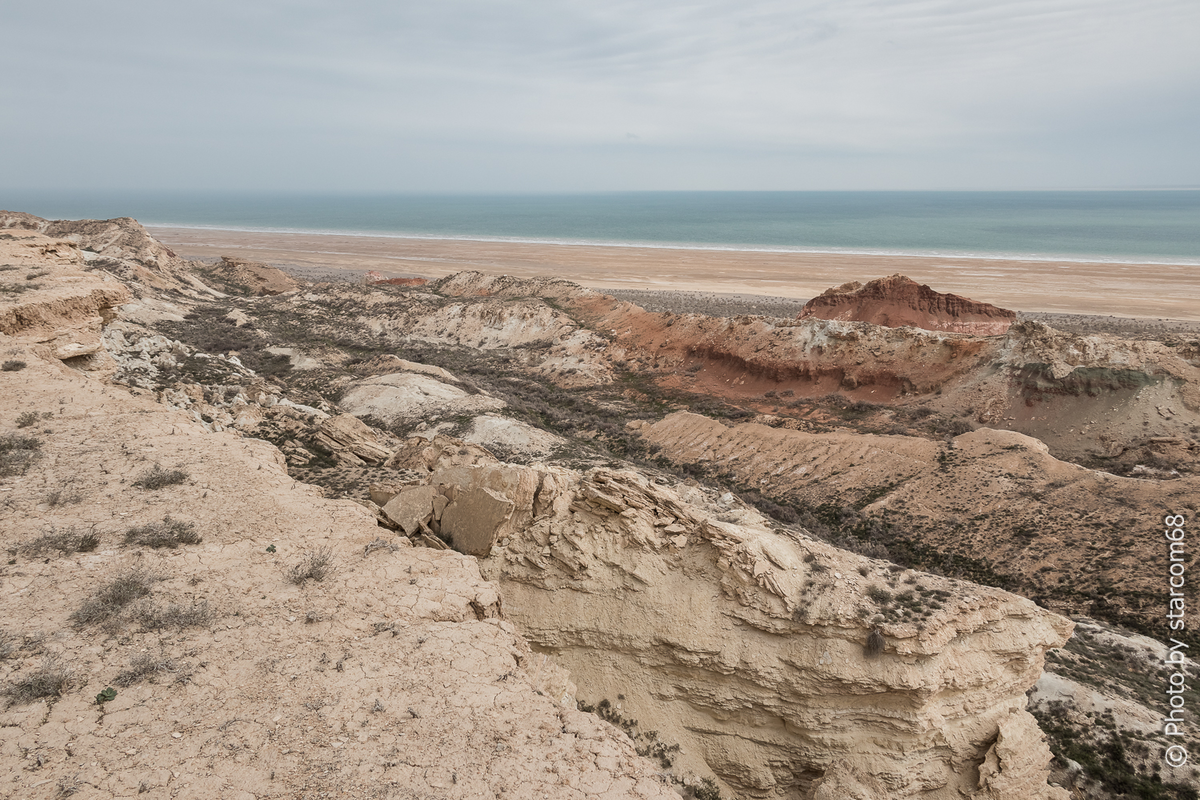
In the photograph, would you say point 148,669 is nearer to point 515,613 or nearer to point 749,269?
point 515,613

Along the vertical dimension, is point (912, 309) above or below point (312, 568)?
above

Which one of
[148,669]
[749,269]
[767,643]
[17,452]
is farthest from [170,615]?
[749,269]

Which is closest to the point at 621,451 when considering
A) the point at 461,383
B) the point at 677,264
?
the point at 461,383

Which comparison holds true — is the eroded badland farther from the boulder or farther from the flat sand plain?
the flat sand plain

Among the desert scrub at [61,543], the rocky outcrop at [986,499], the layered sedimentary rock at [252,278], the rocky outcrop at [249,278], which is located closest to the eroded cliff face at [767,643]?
the desert scrub at [61,543]

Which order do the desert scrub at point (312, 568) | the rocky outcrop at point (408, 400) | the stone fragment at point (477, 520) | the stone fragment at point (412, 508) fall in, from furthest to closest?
the rocky outcrop at point (408, 400)
the stone fragment at point (412, 508)
the stone fragment at point (477, 520)
the desert scrub at point (312, 568)

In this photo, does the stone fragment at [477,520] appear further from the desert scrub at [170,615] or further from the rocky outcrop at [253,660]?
the desert scrub at [170,615]

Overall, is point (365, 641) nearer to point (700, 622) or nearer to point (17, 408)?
point (700, 622)
